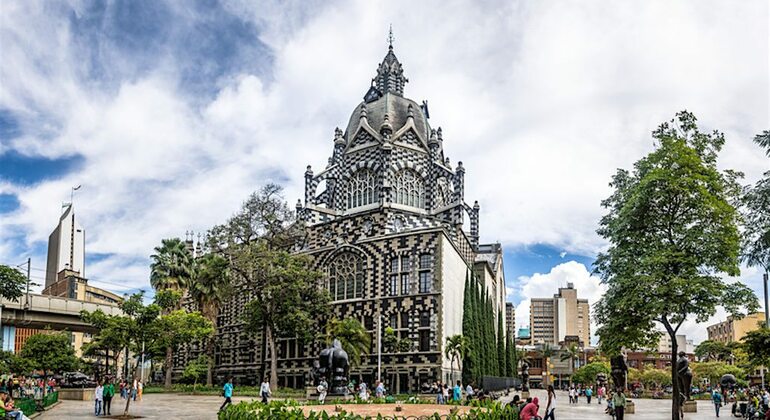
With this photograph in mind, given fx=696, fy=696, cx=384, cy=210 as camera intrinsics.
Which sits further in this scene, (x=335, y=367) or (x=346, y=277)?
(x=346, y=277)

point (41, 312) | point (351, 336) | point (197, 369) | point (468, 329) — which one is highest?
point (41, 312)

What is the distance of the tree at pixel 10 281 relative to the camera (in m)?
35.6

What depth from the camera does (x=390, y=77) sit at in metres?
74.1

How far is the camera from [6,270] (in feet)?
117

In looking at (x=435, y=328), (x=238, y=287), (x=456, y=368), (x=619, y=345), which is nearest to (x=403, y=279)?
(x=435, y=328)

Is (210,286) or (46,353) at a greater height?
(210,286)

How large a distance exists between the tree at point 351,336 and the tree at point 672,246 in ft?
81.2

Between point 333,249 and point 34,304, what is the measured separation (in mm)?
23323

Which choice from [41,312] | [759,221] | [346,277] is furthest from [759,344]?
[41,312]

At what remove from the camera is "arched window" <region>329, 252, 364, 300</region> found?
2260 inches

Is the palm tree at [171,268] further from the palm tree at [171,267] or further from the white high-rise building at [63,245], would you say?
the white high-rise building at [63,245]

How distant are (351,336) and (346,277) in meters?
8.56

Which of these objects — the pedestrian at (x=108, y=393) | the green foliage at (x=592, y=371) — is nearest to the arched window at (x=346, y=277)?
the pedestrian at (x=108, y=393)

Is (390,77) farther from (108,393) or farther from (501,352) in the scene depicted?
(108,393)
